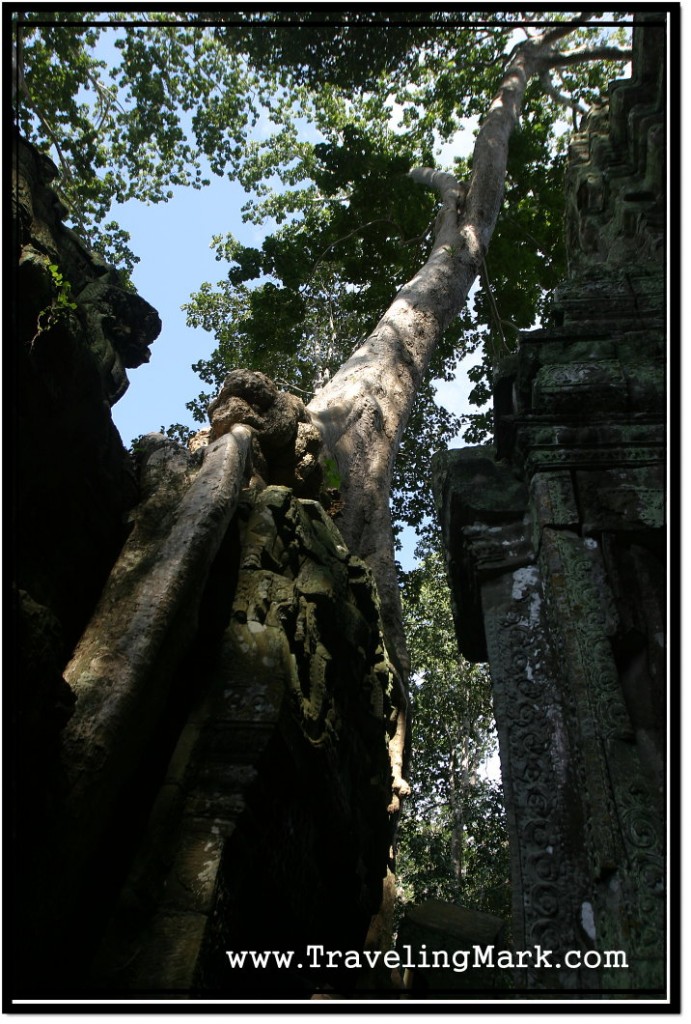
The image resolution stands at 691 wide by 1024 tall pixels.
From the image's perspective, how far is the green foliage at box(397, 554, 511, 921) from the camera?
1111 centimetres

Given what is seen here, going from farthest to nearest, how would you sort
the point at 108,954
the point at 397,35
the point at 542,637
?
the point at 397,35
the point at 542,637
the point at 108,954

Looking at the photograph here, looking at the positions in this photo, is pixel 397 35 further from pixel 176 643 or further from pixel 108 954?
pixel 108 954

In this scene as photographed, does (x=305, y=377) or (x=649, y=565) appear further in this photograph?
(x=305, y=377)

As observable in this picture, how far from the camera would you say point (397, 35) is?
10.8m

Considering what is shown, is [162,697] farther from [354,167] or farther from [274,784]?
[354,167]

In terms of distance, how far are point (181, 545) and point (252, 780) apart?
0.81 meters

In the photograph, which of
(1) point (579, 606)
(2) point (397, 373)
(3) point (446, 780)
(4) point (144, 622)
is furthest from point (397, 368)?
(3) point (446, 780)

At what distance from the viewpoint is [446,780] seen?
12023mm

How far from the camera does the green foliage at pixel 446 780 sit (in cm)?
1111

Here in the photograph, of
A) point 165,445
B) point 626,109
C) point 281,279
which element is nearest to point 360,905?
point 165,445

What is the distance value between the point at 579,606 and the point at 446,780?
9747 mm

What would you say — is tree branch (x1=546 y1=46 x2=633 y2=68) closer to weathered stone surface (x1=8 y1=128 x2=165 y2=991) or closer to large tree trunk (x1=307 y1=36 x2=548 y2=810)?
large tree trunk (x1=307 y1=36 x2=548 y2=810)

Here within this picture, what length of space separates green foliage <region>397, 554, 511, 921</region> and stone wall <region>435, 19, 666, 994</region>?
25.2 feet

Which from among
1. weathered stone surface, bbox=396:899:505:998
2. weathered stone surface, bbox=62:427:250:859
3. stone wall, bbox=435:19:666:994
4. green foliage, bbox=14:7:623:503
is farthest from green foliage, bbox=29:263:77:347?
green foliage, bbox=14:7:623:503
